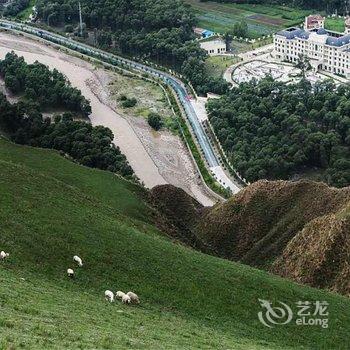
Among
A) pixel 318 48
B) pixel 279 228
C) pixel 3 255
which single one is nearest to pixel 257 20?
pixel 318 48

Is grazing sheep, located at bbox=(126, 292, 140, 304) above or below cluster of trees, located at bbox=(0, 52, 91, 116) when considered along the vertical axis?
above

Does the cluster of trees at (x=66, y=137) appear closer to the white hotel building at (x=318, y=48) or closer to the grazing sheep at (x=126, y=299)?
the grazing sheep at (x=126, y=299)

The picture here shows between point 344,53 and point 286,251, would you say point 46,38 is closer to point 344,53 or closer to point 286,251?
point 344,53

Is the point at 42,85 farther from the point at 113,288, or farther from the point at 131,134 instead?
the point at 113,288

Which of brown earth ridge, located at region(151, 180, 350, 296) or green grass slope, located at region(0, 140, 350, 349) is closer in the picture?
green grass slope, located at region(0, 140, 350, 349)

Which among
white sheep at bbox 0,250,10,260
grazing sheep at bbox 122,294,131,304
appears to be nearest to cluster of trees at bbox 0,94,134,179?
white sheep at bbox 0,250,10,260

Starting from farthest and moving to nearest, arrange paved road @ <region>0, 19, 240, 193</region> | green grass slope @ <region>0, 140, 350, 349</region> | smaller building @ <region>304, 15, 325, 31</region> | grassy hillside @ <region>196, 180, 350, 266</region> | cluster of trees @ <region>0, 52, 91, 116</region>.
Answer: smaller building @ <region>304, 15, 325, 31</region> < cluster of trees @ <region>0, 52, 91, 116</region> < paved road @ <region>0, 19, 240, 193</region> < grassy hillside @ <region>196, 180, 350, 266</region> < green grass slope @ <region>0, 140, 350, 349</region>

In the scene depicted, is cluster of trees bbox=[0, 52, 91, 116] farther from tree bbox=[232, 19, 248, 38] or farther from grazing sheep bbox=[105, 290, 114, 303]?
grazing sheep bbox=[105, 290, 114, 303]
